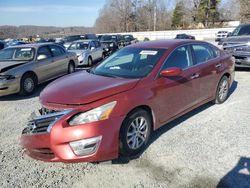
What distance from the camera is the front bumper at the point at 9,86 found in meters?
7.59

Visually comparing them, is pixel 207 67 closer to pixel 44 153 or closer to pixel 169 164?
pixel 169 164

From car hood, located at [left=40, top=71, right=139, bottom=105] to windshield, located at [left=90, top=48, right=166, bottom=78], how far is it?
0.28 m

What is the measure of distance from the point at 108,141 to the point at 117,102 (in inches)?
20.7

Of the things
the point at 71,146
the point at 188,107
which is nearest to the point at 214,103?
the point at 188,107

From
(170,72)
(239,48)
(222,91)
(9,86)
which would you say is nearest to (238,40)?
(239,48)

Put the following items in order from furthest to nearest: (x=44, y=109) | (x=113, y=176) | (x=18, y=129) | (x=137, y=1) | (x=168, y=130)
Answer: (x=137, y=1), (x=18, y=129), (x=168, y=130), (x=44, y=109), (x=113, y=176)

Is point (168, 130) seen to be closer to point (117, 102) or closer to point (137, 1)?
point (117, 102)

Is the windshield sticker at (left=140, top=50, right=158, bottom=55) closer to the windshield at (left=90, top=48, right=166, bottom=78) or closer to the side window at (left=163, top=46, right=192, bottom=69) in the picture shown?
the windshield at (left=90, top=48, right=166, bottom=78)

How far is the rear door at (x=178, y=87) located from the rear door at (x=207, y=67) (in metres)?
0.21

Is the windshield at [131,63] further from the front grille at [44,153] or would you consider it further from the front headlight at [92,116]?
the front grille at [44,153]

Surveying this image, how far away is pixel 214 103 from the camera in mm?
6406

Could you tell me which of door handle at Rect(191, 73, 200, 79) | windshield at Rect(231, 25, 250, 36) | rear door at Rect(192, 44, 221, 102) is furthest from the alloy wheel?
windshield at Rect(231, 25, 250, 36)

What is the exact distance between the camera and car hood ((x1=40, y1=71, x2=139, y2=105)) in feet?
12.1

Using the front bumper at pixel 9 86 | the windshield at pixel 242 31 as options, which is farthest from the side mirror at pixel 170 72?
the windshield at pixel 242 31
